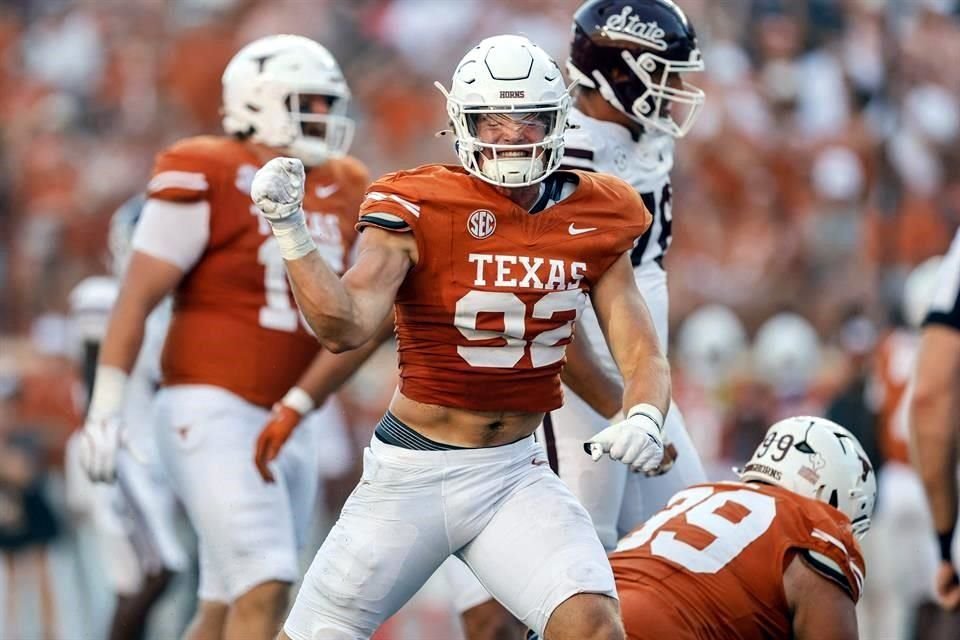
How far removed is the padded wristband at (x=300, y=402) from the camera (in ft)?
19.1

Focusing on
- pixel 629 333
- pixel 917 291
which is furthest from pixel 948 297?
pixel 917 291

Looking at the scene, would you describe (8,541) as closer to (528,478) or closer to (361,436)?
(361,436)

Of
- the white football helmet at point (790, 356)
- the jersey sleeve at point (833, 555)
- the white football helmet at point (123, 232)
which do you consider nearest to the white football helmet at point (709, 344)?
the white football helmet at point (790, 356)

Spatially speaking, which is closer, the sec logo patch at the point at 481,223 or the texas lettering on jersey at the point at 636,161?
the sec logo patch at the point at 481,223

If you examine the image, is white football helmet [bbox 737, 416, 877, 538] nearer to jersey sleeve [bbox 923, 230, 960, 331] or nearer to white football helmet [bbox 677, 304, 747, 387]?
jersey sleeve [bbox 923, 230, 960, 331]

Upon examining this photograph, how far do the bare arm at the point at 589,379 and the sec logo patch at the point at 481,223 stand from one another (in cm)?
81

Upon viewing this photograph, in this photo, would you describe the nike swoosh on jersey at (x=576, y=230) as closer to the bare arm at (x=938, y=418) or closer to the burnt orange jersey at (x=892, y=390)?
the bare arm at (x=938, y=418)

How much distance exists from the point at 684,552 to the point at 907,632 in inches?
188

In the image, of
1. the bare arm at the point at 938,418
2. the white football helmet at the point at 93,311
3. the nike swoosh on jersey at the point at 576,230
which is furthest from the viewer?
the white football helmet at the point at 93,311

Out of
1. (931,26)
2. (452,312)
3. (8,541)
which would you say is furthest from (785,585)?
(931,26)

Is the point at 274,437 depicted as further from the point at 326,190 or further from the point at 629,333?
the point at 629,333

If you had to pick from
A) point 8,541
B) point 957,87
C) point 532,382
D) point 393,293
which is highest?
point 393,293

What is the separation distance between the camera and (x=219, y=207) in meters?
5.82

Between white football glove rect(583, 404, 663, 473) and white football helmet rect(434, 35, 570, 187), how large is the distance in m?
0.66
